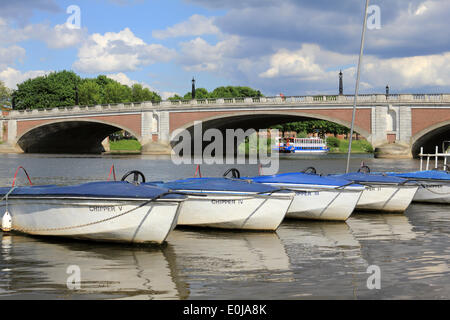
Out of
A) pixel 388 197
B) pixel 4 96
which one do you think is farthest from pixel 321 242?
pixel 4 96

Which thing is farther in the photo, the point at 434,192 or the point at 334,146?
the point at 334,146

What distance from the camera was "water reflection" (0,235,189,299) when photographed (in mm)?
8828

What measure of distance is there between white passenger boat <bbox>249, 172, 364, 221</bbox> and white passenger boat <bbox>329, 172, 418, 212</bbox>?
7.77 feet

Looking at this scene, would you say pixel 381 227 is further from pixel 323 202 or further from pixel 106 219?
pixel 106 219

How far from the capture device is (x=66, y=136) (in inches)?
3489

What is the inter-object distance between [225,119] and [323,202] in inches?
1970

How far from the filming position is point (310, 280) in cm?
960

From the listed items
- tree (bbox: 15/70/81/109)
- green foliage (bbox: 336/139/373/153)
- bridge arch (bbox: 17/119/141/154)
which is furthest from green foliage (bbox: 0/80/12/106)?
green foliage (bbox: 336/139/373/153)

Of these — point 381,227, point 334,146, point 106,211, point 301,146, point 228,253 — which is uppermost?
point 106,211

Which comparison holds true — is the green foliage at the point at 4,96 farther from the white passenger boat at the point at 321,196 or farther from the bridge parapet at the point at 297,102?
the white passenger boat at the point at 321,196

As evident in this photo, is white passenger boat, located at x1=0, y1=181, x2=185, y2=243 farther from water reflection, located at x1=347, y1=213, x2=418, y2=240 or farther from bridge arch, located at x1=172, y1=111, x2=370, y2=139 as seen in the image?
bridge arch, located at x1=172, y1=111, x2=370, y2=139

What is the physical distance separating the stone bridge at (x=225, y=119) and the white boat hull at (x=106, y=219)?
4637cm

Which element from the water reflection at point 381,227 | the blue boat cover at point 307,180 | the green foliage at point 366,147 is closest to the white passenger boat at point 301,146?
the green foliage at point 366,147
